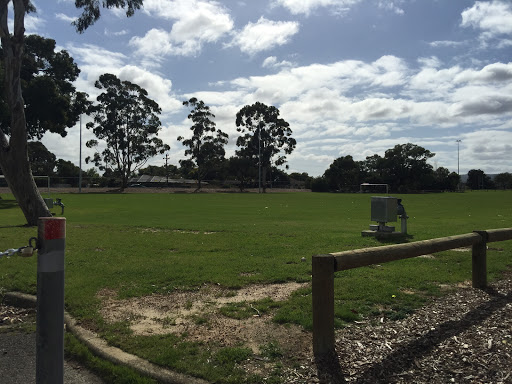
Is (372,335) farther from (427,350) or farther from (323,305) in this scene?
(323,305)

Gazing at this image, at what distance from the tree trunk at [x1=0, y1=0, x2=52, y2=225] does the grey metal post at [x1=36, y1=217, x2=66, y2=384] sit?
44.1 ft

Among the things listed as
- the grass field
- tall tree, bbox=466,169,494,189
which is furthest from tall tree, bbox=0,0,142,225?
tall tree, bbox=466,169,494,189

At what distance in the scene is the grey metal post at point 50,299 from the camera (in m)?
2.36

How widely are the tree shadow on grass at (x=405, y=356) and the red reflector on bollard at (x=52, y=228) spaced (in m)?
2.11

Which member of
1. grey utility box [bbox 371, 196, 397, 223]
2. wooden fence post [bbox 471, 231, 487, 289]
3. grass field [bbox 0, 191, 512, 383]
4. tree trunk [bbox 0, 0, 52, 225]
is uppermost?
tree trunk [bbox 0, 0, 52, 225]

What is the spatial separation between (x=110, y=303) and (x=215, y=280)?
1602 millimetres

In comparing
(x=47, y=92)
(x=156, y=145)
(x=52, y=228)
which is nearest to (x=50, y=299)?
(x=52, y=228)

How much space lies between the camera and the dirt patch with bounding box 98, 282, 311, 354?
396cm

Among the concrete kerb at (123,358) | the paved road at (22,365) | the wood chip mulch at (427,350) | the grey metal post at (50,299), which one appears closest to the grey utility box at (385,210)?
the wood chip mulch at (427,350)

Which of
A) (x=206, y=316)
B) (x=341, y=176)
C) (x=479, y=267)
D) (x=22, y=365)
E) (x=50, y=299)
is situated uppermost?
(x=341, y=176)

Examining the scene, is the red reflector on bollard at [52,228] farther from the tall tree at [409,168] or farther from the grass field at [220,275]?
the tall tree at [409,168]

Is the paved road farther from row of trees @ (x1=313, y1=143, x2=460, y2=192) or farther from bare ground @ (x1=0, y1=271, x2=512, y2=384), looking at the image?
row of trees @ (x1=313, y1=143, x2=460, y2=192)

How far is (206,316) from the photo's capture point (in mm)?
4613

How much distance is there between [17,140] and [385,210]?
1212 centimetres
